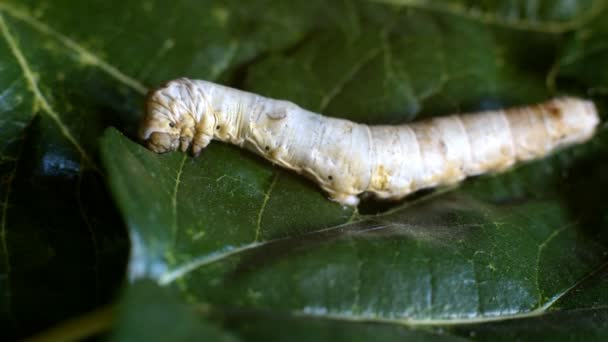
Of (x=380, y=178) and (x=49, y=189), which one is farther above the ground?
(x=380, y=178)

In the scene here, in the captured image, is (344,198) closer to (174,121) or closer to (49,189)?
(174,121)

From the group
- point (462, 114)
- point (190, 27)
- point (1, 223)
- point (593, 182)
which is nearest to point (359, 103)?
point (462, 114)

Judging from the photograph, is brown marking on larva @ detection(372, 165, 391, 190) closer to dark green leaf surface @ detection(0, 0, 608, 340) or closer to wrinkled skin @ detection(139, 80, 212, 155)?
dark green leaf surface @ detection(0, 0, 608, 340)

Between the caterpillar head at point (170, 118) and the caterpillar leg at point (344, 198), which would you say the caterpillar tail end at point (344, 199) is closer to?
the caterpillar leg at point (344, 198)

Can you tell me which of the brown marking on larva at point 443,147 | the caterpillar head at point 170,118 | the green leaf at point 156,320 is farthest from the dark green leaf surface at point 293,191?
the brown marking on larva at point 443,147

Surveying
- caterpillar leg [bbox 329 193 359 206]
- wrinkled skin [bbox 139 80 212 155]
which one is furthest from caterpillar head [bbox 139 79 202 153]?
caterpillar leg [bbox 329 193 359 206]

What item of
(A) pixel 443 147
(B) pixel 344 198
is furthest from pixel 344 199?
(A) pixel 443 147
